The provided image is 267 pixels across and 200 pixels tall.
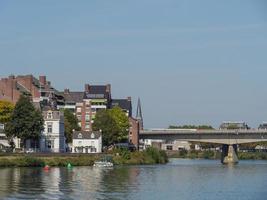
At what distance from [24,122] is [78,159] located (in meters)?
11.2

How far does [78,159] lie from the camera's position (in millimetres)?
133375

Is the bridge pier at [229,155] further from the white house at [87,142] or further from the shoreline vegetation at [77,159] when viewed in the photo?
the white house at [87,142]

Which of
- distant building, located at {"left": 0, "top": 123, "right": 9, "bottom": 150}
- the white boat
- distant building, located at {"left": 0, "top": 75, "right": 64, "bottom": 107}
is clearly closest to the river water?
the white boat

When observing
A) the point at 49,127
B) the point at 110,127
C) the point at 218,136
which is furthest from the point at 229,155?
the point at 49,127

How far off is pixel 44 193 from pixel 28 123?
214 ft

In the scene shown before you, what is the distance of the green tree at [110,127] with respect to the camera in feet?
528

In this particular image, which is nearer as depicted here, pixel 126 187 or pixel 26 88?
pixel 126 187

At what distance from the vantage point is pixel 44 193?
227ft

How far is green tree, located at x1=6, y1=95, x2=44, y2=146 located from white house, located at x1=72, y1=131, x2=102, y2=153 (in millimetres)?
22421

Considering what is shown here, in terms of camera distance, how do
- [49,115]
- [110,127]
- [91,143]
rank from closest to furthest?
[49,115] → [91,143] → [110,127]

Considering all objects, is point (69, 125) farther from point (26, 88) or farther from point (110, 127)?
point (26, 88)

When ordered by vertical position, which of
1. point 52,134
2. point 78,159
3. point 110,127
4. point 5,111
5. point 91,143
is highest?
point 5,111

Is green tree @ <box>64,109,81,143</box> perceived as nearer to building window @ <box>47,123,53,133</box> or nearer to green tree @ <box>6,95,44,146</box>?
building window @ <box>47,123,53,133</box>

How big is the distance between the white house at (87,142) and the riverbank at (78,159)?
656 cm
